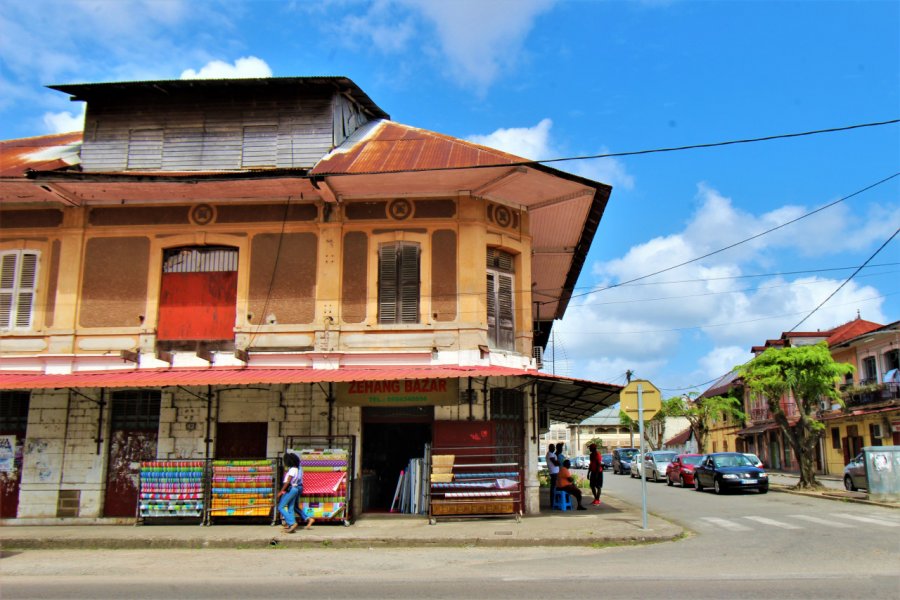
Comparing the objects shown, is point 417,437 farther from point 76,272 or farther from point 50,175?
point 50,175

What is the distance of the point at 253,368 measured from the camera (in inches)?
632

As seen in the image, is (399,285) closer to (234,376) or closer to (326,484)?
(234,376)

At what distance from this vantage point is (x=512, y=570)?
995cm

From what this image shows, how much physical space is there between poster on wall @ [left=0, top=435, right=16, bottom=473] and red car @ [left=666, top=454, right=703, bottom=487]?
954 inches

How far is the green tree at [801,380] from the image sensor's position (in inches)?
1014

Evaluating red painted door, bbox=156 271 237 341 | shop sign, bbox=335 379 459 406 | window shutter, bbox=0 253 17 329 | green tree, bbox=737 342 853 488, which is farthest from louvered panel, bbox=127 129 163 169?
green tree, bbox=737 342 853 488

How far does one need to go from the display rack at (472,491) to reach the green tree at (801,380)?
1512 cm

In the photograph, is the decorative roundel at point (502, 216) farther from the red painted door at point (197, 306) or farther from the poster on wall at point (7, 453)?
the poster on wall at point (7, 453)

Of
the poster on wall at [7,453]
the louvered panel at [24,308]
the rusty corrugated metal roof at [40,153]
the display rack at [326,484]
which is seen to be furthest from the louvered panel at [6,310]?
the display rack at [326,484]

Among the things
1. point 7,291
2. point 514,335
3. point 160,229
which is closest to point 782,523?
point 514,335

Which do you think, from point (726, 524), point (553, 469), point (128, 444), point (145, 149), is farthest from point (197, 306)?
point (726, 524)

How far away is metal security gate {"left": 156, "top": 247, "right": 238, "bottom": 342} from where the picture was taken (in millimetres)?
16719

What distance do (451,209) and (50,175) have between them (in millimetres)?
8747

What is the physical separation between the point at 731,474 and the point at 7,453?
21685 mm
